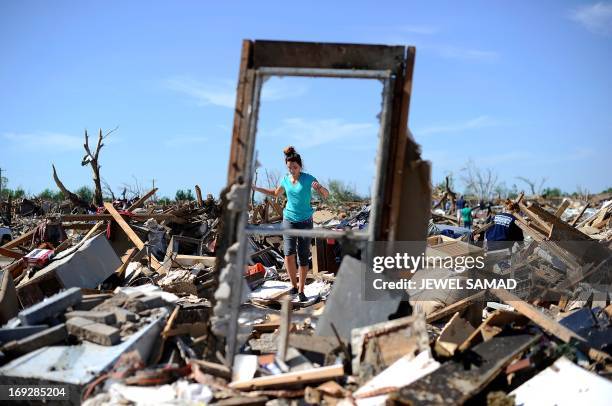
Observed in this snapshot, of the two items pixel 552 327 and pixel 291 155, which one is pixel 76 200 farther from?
pixel 552 327

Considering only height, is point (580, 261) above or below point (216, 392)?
above

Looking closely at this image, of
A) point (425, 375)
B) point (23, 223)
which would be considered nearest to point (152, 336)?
point (425, 375)

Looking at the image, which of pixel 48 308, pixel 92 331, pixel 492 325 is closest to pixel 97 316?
pixel 92 331

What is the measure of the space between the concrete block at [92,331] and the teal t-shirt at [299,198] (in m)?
2.38

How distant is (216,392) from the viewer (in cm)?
329

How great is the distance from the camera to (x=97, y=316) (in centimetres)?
392

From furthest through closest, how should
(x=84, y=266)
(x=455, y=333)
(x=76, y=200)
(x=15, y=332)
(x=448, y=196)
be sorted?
(x=448, y=196)
(x=76, y=200)
(x=84, y=266)
(x=455, y=333)
(x=15, y=332)

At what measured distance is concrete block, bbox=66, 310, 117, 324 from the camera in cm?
390

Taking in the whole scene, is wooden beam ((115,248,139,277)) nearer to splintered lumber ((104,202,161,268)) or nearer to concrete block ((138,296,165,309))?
splintered lumber ((104,202,161,268))

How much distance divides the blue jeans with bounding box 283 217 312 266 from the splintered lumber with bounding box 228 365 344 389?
2263 millimetres

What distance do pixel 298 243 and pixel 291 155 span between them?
3.30 feet

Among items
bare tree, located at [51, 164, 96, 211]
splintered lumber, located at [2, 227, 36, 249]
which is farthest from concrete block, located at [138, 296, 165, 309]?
bare tree, located at [51, 164, 96, 211]

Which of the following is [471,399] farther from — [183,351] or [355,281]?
[183,351]

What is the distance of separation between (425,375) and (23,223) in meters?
23.1
